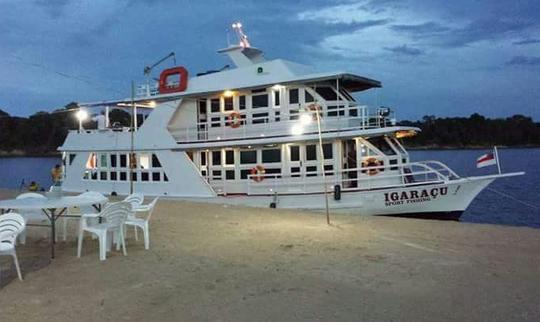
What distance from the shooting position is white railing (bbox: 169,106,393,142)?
15273 mm

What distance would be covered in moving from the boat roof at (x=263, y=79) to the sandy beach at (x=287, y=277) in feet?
23.6

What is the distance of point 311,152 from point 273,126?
1.50 metres

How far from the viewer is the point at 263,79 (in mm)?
16281

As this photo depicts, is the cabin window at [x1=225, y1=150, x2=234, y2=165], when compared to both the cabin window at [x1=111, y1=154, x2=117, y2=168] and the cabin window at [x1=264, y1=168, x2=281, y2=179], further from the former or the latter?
the cabin window at [x1=111, y1=154, x2=117, y2=168]

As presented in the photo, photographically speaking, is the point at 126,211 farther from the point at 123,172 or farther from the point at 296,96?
the point at 123,172

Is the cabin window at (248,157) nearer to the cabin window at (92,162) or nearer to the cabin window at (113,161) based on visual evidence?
the cabin window at (113,161)

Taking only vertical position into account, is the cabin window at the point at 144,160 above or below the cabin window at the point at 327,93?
below

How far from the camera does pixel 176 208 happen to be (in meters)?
12.9

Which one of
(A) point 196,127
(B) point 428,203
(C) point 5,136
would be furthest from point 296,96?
(C) point 5,136

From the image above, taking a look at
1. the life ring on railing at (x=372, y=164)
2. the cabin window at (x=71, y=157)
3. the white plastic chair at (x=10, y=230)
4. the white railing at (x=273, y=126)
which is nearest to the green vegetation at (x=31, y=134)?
the cabin window at (x=71, y=157)

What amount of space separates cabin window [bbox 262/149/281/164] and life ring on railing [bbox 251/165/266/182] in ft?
0.93

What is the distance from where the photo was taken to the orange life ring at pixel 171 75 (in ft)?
58.5

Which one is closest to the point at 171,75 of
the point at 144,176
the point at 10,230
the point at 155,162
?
the point at 155,162

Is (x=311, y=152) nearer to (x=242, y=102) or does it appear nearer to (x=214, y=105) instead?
(x=242, y=102)
